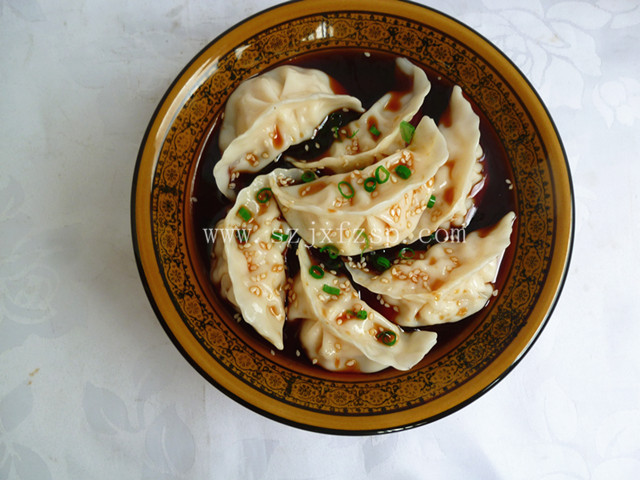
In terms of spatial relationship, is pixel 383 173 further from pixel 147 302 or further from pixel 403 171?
pixel 147 302

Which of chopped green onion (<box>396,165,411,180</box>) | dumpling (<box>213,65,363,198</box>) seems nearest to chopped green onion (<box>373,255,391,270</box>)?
chopped green onion (<box>396,165,411,180</box>)

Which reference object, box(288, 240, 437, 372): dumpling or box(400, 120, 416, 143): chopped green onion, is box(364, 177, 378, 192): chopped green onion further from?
box(288, 240, 437, 372): dumpling

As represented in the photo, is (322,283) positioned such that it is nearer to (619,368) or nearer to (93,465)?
(93,465)

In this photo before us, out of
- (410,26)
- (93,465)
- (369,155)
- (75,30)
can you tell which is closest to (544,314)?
(369,155)

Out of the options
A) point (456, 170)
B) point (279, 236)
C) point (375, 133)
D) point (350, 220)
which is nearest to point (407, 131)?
point (375, 133)

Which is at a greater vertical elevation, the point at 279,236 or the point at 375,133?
the point at 375,133

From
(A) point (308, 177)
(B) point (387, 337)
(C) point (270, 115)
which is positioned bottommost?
(B) point (387, 337)
